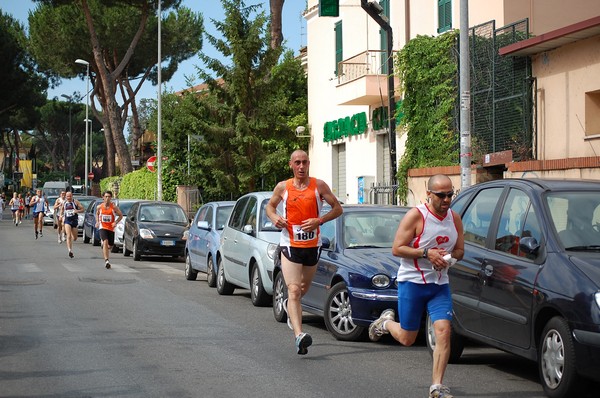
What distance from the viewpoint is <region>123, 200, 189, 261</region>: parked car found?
2669 cm

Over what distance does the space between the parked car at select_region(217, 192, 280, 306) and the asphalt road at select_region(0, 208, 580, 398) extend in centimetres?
32

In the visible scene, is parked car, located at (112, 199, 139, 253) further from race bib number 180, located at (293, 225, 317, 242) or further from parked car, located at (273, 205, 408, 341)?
race bib number 180, located at (293, 225, 317, 242)

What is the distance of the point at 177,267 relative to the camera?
82.4 feet

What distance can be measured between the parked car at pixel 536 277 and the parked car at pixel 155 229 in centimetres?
1742

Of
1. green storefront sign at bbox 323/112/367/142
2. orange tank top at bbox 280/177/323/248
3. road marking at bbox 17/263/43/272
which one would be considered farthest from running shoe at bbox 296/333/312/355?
green storefront sign at bbox 323/112/367/142

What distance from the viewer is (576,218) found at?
8.65m

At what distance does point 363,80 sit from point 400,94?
2.15 metres

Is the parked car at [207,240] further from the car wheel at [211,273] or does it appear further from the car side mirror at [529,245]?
the car side mirror at [529,245]

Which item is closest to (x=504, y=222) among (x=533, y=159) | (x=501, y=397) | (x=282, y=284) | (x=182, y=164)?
(x=501, y=397)

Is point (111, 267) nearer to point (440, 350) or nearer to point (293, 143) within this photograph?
point (293, 143)

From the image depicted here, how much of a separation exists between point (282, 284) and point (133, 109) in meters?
55.5

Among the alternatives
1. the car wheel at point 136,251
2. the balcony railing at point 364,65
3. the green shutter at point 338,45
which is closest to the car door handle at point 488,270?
the car wheel at point 136,251

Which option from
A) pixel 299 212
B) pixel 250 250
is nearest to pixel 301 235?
pixel 299 212

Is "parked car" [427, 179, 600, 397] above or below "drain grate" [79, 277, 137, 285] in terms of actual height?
above
